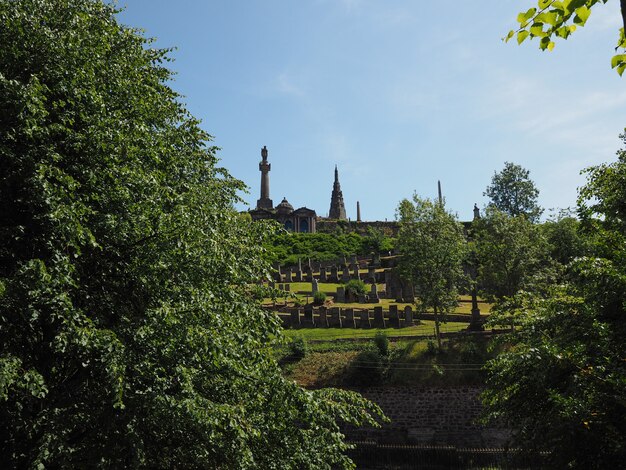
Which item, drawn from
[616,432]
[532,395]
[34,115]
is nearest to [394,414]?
[532,395]

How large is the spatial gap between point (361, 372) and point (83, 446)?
60.2 feet

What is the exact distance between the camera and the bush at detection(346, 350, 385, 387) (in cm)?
2562

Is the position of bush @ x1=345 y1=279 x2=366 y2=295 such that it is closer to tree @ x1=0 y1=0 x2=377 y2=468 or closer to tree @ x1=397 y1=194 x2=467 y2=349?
tree @ x1=397 y1=194 x2=467 y2=349

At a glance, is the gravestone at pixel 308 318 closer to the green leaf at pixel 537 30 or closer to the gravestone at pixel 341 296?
the gravestone at pixel 341 296

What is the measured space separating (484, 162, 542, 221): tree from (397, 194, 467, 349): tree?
33.4 meters

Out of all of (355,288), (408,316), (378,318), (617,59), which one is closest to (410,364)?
(408,316)

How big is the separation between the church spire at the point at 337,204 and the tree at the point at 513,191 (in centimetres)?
4080

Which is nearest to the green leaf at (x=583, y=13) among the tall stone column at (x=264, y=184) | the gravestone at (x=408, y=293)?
the gravestone at (x=408, y=293)

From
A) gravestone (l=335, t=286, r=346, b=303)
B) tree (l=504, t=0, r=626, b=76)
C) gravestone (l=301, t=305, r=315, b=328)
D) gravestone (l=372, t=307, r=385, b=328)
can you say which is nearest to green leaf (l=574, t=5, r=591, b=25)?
tree (l=504, t=0, r=626, b=76)

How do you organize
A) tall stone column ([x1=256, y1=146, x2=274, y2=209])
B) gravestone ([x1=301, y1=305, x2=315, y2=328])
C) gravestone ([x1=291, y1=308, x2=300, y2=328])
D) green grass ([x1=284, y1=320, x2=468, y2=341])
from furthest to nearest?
tall stone column ([x1=256, y1=146, x2=274, y2=209]) → gravestone ([x1=291, y1=308, x2=300, y2=328]) → gravestone ([x1=301, y1=305, x2=315, y2=328]) → green grass ([x1=284, y1=320, x2=468, y2=341])

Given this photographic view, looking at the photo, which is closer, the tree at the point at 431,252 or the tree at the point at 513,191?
the tree at the point at 431,252

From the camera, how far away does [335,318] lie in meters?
32.9

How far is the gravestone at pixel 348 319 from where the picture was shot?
32531 mm

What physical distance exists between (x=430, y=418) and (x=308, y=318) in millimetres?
11134
